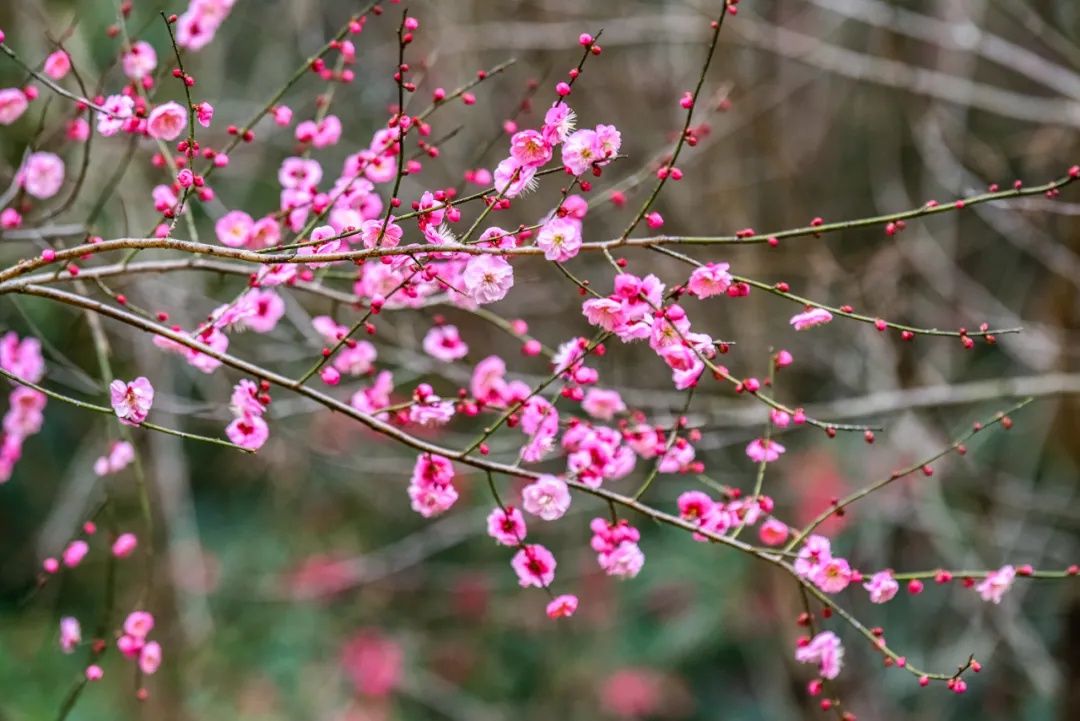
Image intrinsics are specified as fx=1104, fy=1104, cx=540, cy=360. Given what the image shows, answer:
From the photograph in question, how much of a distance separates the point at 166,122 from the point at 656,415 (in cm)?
193

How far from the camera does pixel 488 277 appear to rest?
1297 mm

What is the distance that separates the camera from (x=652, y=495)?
5.02 metres

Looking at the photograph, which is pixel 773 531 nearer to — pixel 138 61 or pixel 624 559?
pixel 624 559

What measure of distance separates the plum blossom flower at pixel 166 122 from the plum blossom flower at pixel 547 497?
69 centimetres

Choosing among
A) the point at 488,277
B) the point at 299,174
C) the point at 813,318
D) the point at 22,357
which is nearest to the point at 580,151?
the point at 488,277

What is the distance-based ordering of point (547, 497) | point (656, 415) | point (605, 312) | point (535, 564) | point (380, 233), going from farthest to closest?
1. point (656, 415)
2. point (535, 564)
3. point (547, 497)
4. point (605, 312)
5. point (380, 233)

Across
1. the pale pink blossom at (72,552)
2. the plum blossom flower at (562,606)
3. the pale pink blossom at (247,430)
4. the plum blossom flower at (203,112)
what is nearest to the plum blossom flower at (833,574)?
the plum blossom flower at (562,606)

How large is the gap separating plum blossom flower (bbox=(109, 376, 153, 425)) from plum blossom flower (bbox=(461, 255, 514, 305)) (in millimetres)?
416

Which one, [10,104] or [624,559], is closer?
[624,559]

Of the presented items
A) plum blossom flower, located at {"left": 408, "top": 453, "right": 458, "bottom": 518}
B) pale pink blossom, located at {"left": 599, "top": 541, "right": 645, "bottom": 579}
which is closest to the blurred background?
plum blossom flower, located at {"left": 408, "top": 453, "right": 458, "bottom": 518}

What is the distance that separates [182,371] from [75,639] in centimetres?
301

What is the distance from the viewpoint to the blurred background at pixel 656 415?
3.61m

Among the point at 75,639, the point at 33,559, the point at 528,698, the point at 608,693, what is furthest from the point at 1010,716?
the point at 33,559

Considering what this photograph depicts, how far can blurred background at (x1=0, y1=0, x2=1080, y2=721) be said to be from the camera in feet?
11.8
